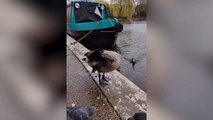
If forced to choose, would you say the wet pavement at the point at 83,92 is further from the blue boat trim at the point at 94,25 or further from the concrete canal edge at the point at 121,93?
the blue boat trim at the point at 94,25

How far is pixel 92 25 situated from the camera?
1.54 metres

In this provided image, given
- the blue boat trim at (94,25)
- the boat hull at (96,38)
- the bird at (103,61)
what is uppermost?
the blue boat trim at (94,25)

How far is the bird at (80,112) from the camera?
4.93ft

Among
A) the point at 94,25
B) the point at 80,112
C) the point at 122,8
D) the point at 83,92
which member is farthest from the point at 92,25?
the point at 80,112

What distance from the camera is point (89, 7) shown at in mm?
1540

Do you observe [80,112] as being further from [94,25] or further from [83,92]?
[94,25]

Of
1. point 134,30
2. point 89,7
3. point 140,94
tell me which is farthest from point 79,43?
point 140,94

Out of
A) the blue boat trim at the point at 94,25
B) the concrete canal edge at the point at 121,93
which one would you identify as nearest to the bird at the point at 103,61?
the concrete canal edge at the point at 121,93

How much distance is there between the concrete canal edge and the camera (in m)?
1.53

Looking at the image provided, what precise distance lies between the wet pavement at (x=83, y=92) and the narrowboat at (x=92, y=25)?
120mm

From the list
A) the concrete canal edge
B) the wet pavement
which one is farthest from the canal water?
the wet pavement

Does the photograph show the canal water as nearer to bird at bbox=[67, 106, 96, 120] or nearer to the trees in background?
the trees in background

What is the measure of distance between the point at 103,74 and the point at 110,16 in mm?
350

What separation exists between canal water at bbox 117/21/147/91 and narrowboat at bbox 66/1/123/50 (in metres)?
0.05
